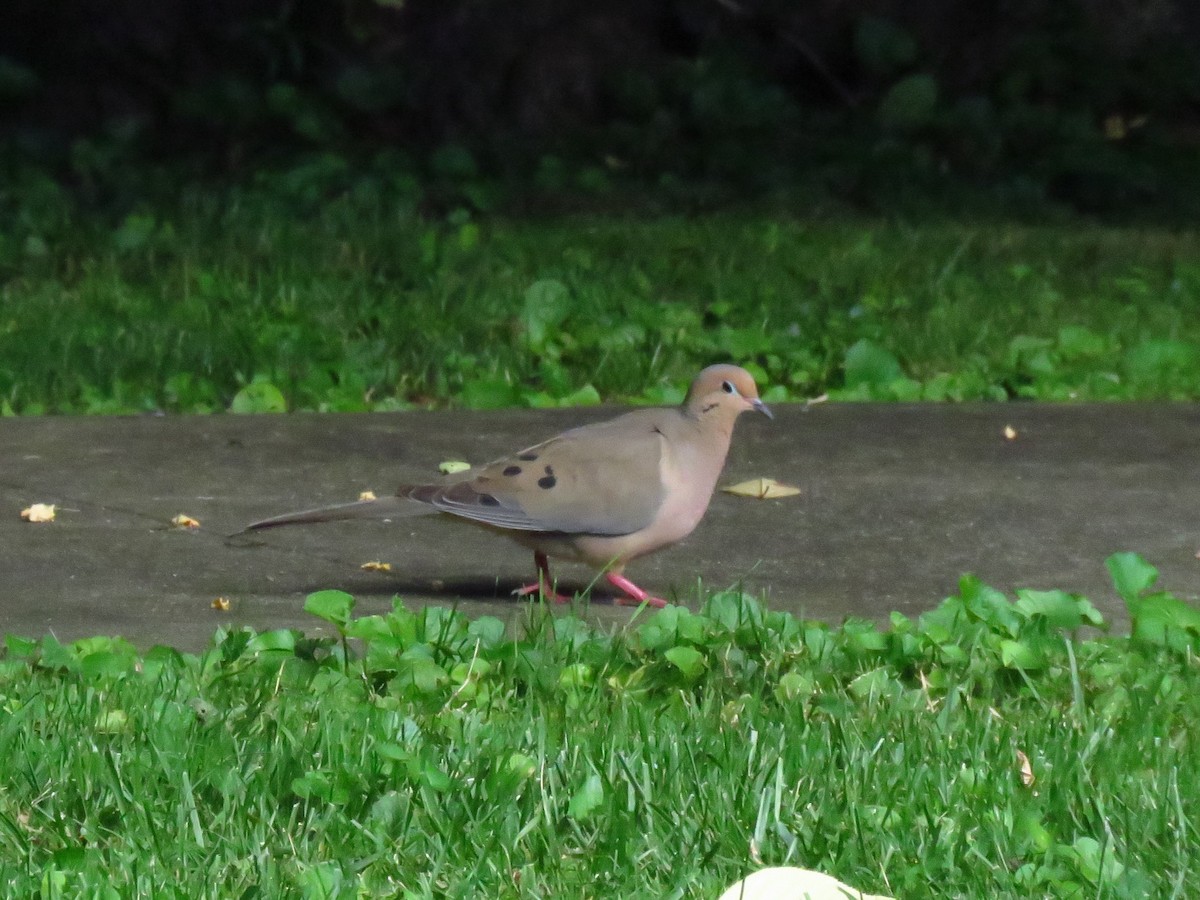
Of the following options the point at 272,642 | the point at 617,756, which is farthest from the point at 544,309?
the point at 617,756

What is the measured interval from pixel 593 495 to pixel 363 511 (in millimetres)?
456

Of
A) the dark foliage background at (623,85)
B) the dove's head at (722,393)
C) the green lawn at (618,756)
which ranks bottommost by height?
the green lawn at (618,756)

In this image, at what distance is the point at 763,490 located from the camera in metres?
4.95

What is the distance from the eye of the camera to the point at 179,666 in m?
3.47

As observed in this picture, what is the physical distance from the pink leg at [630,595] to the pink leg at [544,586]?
109 mm

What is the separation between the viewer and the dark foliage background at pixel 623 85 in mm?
10180

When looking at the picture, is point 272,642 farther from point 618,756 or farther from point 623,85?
point 623,85

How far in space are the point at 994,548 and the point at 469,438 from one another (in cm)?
160

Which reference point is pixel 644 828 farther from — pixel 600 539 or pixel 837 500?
pixel 837 500

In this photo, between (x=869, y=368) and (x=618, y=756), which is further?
(x=869, y=368)

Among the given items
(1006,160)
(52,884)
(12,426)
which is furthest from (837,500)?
(1006,160)

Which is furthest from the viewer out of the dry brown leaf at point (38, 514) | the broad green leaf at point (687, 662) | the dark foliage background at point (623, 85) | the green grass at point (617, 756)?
the dark foliage background at point (623, 85)

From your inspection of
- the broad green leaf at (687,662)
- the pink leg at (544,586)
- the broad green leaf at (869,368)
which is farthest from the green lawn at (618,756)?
the broad green leaf at (869,368)

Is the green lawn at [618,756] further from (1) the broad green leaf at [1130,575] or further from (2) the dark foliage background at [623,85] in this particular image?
(2) the dark foliage background at [623,85]
